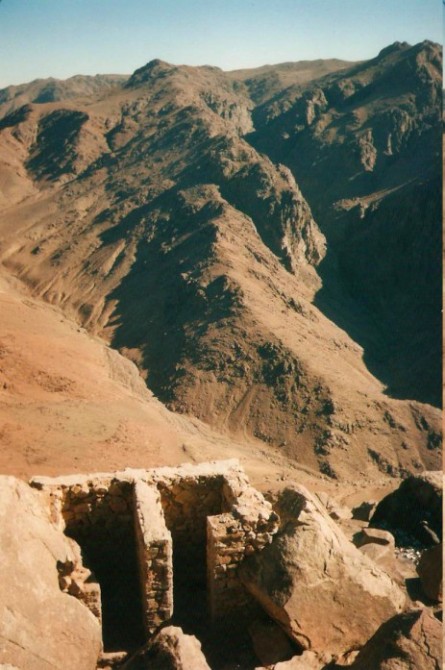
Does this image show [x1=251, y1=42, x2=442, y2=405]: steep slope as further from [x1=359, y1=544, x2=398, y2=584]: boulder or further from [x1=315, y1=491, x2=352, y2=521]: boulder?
[x1=359, y1=544, x2=398, y2=584]: boulder

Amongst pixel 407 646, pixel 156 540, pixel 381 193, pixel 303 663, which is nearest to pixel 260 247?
pixel 381 193

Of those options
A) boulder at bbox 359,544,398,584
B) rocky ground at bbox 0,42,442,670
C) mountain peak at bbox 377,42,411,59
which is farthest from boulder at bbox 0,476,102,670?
mountain peak at bbox 377,42,411,59

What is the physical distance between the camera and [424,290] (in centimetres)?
3170

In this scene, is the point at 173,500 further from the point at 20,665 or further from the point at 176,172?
the point at 176,172

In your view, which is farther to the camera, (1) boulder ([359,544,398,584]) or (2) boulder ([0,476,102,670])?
(1) boulder ([359,544,398,584])

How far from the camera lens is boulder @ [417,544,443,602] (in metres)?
8.52

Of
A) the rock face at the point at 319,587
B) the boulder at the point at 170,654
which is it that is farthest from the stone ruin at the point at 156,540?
the boulder at the point at 170,654

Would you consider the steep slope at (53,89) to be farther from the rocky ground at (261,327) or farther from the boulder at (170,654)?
the boulder at (170,654)

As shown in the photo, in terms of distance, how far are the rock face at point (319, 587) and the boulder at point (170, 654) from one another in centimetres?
127

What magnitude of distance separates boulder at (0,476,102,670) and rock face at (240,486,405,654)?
2.03 metres

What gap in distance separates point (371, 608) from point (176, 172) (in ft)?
107

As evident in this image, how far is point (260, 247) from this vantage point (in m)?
30.1

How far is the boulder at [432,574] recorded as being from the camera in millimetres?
8523

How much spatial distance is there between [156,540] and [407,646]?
2.95 meters
